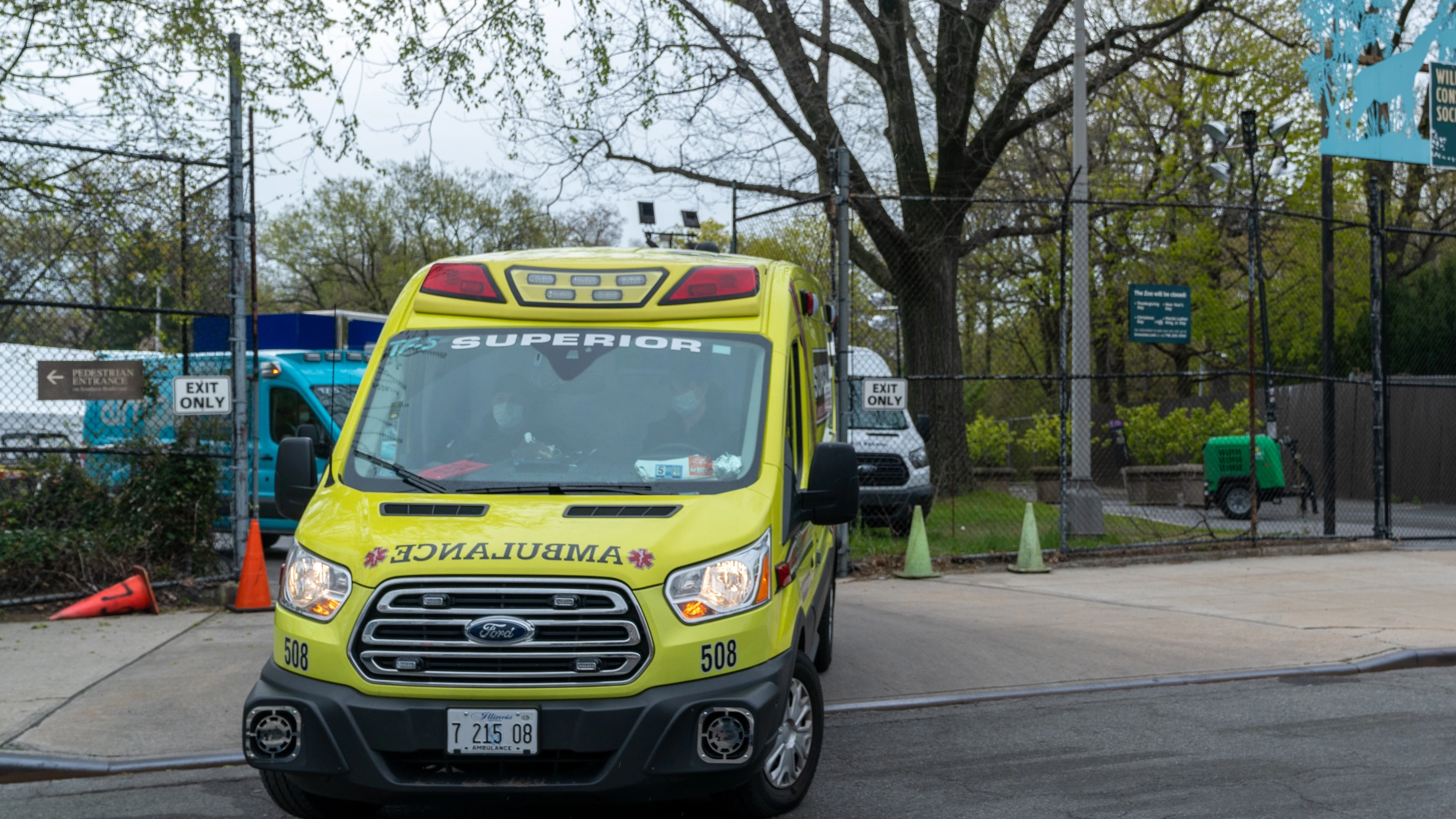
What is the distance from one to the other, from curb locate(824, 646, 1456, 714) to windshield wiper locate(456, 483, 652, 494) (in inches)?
96.5

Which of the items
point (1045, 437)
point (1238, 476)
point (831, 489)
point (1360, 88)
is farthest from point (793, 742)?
point (1045, 437)

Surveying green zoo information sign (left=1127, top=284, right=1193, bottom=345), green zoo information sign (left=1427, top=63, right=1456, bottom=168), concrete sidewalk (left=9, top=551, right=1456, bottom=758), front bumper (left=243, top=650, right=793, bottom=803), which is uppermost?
green zoo information sign (left=1427, top=63, right=1456, bottom=168)

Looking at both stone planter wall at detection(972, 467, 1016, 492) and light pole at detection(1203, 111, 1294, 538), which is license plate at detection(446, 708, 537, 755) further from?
stone planter wall at detection(972, 467, 1016, 492)

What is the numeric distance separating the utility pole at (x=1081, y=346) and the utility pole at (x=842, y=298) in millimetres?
3991

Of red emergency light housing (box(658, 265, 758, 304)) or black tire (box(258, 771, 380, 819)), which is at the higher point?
red emergency light housing (box(658, 265, 758, 304))

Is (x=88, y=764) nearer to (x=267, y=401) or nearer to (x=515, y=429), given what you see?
(x=515, y=429)

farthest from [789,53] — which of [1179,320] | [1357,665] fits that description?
[1357,665]

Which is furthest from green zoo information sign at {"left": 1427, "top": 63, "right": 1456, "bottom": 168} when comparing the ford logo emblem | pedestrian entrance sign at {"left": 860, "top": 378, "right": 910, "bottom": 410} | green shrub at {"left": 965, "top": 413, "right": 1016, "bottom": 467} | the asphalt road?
the ford logo emblem

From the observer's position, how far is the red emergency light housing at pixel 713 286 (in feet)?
19.5

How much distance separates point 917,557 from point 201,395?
6639 millimetres

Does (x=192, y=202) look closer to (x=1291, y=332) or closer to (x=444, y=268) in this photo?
(x=444, y=268)

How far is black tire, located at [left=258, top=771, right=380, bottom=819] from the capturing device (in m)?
4.91

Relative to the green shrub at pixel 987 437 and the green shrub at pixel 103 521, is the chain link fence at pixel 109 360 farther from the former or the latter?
the green shrub at pixel 987 437

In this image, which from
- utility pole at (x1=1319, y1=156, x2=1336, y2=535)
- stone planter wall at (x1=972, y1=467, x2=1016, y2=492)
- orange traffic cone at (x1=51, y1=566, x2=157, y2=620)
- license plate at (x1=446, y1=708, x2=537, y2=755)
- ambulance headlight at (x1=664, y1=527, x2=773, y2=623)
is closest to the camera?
license plate at (x1=446, y1=708, x2=537, y2=755)
